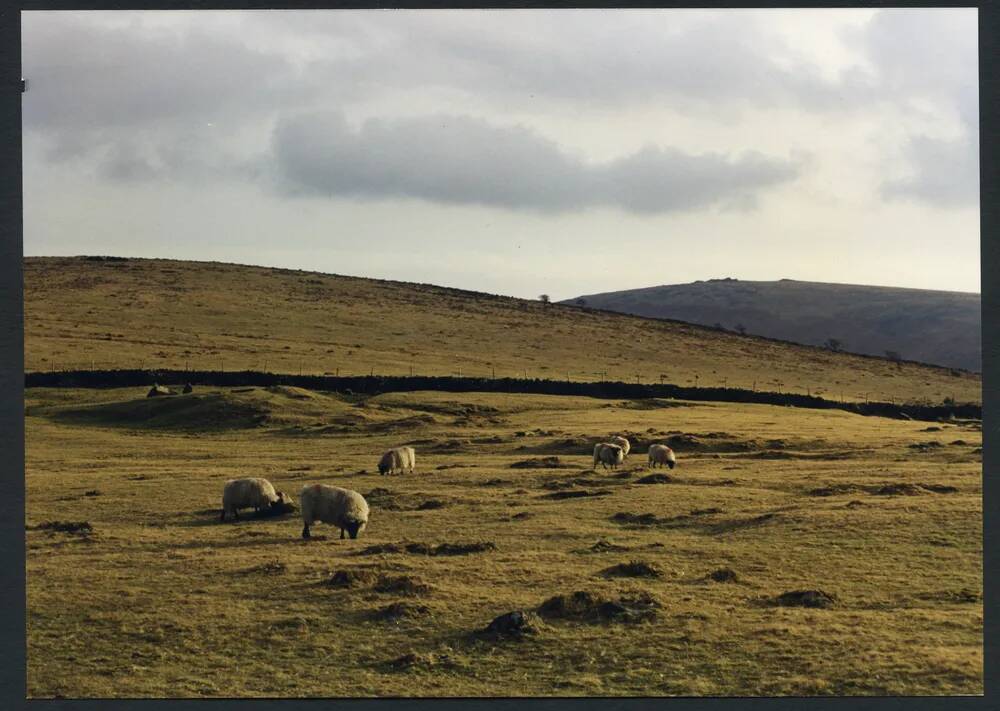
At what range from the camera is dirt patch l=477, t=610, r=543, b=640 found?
1608cm

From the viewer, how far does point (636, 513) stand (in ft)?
89.9

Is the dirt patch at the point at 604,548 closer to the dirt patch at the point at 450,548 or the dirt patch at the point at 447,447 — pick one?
the dirt patch at the point at 450,548

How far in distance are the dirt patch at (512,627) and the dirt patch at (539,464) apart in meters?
22.3

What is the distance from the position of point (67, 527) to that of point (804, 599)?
17454 millimetres

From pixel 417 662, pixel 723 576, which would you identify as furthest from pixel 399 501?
pixel 417 662

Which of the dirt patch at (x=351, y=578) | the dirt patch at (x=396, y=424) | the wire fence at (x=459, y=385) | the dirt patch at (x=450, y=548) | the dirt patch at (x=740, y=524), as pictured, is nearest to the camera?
the dirt patch at (x=351, y=578)

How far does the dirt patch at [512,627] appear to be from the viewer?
16078 mm

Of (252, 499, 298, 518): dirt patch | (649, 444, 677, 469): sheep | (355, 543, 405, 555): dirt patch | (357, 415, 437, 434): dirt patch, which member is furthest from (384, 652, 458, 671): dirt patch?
Answer: (357, 415, 437, 434): dirt patch

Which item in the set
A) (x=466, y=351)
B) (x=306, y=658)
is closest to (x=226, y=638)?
(x=306, y=658)

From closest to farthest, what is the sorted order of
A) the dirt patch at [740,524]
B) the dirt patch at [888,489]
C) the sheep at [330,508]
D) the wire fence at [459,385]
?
the sheep at [330,508]
the dirt patch at [740,524]
the dirt patch at [888,489]
the wire fence at [459,385]

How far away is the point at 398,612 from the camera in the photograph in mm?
17281

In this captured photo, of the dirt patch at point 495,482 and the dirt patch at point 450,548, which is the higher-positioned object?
the dirt patch at point 495,482

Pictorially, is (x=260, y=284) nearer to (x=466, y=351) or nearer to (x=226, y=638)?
(x=466, y=351)

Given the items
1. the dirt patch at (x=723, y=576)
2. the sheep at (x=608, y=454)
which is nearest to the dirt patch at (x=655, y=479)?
the sheep at (x=608, y=454)
